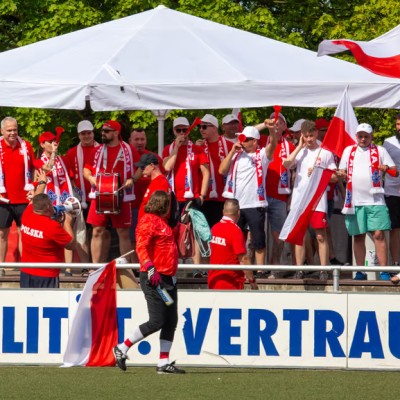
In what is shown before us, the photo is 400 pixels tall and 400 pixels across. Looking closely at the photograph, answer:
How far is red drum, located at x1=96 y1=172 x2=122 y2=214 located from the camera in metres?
15.7

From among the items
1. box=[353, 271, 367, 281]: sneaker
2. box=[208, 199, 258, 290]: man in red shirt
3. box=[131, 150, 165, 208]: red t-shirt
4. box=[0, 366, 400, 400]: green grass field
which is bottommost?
box=[0, 366, 400, 400]: green grass field

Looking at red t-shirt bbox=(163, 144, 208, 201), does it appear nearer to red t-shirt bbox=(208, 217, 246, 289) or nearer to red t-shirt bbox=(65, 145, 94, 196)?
→ red t-shirt bbox=(65, 145, 94, 196)

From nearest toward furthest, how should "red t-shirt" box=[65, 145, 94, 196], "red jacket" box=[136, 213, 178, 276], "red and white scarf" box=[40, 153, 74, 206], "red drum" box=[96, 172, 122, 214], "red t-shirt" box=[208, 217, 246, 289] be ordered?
1. "red jacket" box=[136, 213, 178, 276]
2. "red t-shirt" box=[208, 217, 246, 289]
3. "red drum" box=[96, 172, 122, 214]
4. "red and white scarf" box=[40, 153, 74, 206]
5. "red t-shirt" box=[65, 145, 94, 196]

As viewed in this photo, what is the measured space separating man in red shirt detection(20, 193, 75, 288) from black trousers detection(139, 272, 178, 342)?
1653 millimetres

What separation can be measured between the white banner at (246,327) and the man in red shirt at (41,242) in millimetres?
370

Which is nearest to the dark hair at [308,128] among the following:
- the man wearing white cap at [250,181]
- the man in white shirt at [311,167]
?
the man in white shirt at [311,167]

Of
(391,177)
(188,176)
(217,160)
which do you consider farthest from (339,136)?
(188,176)

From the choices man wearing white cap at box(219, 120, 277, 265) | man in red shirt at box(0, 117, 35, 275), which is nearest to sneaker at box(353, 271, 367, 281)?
man wearing white cap at box(219, 120, 277, 265)

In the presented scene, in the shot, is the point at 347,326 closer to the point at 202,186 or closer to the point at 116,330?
the point at 116,330

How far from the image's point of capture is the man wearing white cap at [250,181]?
16.0 m

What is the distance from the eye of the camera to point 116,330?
1357 cm

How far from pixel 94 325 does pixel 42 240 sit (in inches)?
49.5

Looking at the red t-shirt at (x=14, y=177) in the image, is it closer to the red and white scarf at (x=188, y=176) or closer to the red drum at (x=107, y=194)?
the red drum at (x=107, y=194)

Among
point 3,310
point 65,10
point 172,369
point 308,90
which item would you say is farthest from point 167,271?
point 65,10
